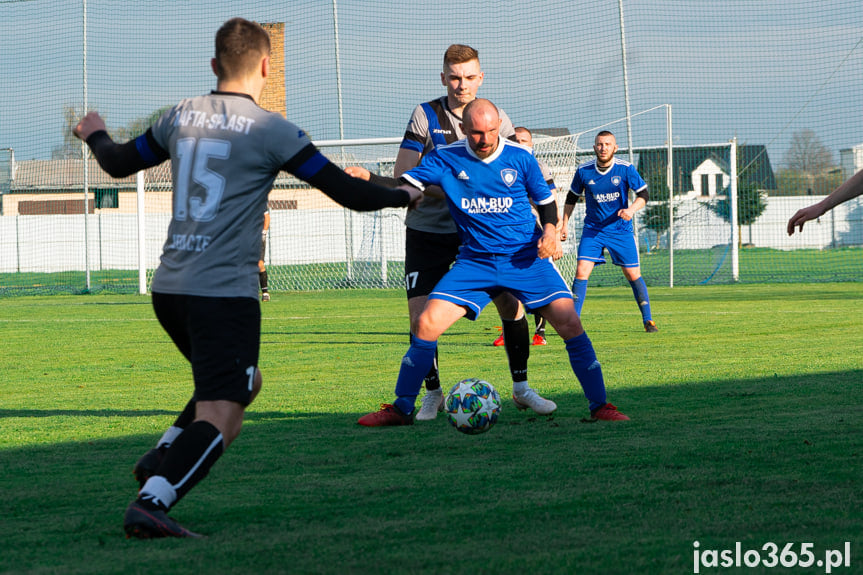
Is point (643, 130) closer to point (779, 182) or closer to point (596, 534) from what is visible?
point (779, 182)

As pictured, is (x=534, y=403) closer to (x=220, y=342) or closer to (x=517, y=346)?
(x=517, y=346)

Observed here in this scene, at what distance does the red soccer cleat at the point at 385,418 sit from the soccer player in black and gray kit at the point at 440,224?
1.28 ft

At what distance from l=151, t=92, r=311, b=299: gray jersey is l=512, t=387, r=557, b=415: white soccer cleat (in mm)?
2831

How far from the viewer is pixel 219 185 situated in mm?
3695

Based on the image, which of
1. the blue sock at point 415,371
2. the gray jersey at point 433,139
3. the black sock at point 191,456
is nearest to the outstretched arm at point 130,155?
the black sock at point 191,456

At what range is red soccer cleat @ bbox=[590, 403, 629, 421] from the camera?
5793 millimetres

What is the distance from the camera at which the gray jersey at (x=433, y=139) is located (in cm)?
648

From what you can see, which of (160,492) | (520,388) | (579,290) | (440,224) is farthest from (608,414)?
(579,290)

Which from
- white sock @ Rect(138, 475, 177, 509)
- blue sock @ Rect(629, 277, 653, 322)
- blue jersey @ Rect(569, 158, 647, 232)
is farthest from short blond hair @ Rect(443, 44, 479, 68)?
blue sock @ Rect(629, 277, 653, 322)

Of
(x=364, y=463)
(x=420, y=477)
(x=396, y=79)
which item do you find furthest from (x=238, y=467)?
(x=396, y=79)

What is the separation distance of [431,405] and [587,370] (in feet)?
3.42

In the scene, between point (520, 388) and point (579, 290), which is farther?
point (579, 290)

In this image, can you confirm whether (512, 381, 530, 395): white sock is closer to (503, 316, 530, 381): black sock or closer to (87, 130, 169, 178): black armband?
(503, 316, 530, 381): black sock

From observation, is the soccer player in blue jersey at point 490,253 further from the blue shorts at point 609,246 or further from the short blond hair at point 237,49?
the blue shorts at point 609,246
